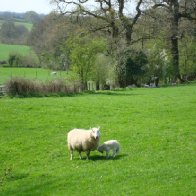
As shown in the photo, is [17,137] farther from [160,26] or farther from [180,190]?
[160,26]

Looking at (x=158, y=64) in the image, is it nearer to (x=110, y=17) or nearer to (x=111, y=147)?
(x=110, y=17)

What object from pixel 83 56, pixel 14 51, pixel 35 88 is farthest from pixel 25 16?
pixel 35 88

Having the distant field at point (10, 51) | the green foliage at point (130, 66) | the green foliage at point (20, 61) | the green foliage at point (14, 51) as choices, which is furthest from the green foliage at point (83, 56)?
the distant field at point (10, 51)

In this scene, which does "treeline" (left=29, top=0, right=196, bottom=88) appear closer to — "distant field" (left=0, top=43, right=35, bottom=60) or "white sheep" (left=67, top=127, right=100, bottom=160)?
"distant field" (left=0, top=43, right=35, bottom=60)

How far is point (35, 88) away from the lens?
3909 cm

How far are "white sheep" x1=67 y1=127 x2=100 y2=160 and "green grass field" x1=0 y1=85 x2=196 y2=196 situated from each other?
1.45ft

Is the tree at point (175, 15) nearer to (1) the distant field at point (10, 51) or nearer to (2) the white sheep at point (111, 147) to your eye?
(1) the distant field at point (10, 51)

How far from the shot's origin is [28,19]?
163875mm

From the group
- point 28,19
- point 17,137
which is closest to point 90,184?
point 17,137

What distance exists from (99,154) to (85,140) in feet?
4.32

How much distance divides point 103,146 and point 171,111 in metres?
11.7

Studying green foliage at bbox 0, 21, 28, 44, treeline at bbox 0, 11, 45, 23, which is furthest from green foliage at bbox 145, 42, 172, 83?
treeline at bbox 0, 11, 45, 23

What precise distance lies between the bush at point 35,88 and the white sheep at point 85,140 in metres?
21.4

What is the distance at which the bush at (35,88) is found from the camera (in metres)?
38.0
